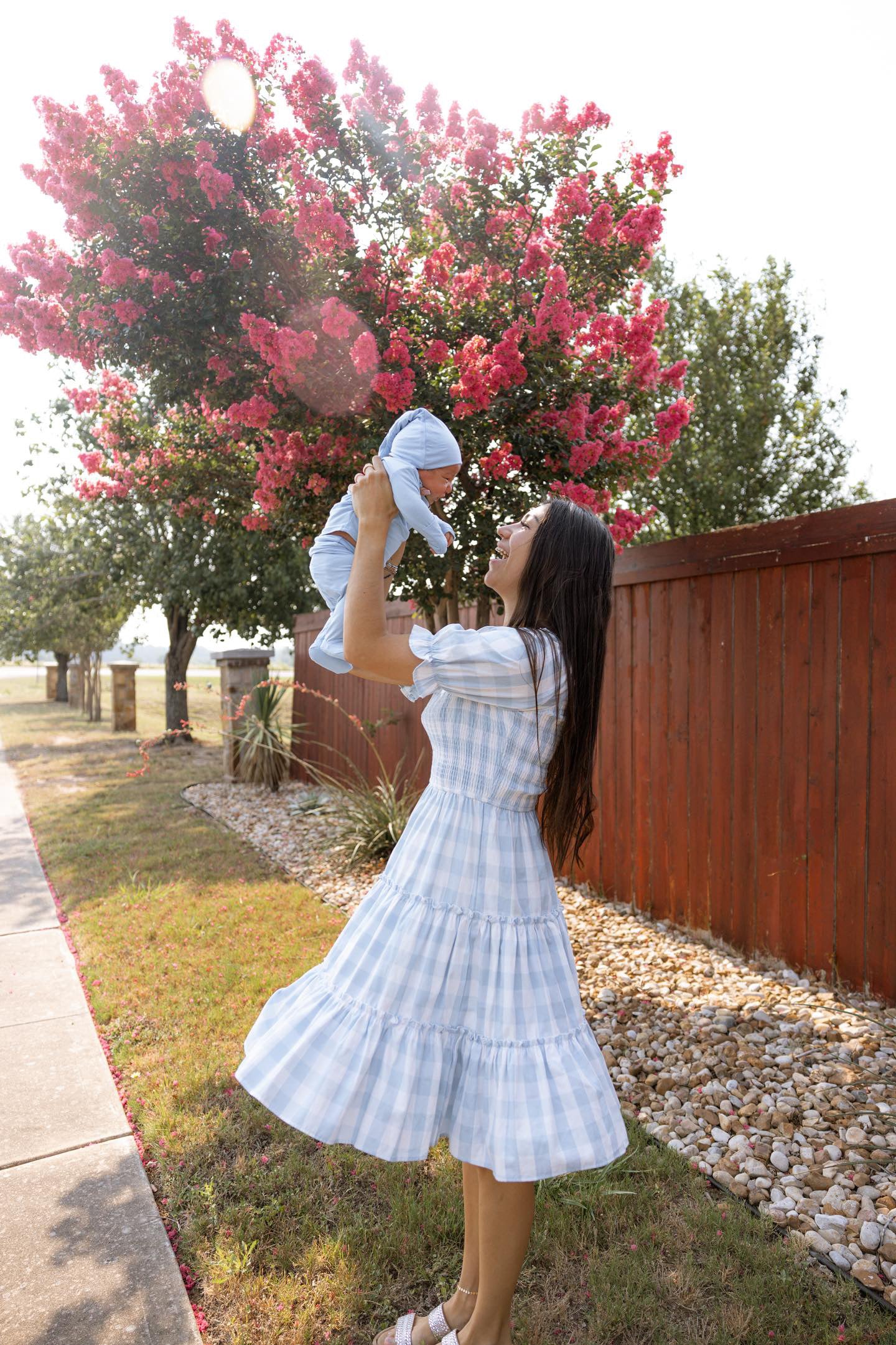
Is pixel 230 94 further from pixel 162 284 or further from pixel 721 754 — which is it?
pixel 721 754

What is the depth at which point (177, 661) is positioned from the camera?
13.4 m

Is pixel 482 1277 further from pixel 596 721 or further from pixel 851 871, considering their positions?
pixel 851 871

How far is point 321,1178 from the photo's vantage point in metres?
2.40

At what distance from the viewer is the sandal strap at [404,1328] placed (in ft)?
5.60

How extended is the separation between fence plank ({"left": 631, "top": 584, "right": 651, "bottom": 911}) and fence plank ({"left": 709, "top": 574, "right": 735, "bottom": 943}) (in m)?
0.48

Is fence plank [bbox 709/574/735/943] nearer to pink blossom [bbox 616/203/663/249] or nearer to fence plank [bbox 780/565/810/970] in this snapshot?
fence plank [bbox 780/565/810/970]

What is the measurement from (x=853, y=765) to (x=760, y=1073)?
4.27 feet

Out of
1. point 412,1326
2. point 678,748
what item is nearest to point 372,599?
point 412,1326

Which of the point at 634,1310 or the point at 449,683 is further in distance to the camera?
the point at 634,1310

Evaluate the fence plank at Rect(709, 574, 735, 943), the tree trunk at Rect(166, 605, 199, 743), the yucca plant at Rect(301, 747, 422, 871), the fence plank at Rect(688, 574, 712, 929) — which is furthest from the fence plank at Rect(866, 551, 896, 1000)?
the tree trunk at Rect(166, 605, 199, 743)

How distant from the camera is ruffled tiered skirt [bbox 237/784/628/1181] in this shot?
144cm

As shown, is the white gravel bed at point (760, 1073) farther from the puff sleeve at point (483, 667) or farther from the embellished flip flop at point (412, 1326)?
the puff sleeve at point (483, 667)

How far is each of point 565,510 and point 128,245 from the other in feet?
10.9

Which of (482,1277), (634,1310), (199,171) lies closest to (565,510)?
(482,1277)
